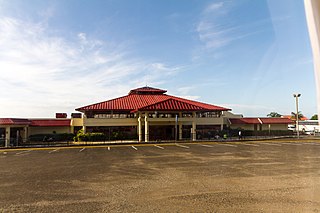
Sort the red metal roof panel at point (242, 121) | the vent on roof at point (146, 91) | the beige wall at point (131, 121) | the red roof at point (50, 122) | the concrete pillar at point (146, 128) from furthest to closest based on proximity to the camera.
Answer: the vent on roof at point (146, 91)
the red metal roof panel at point (242, 121)
the red roof at point (50, 122)
the beige wall at point (131, 121)
the concrete pillar at point (146, 128)

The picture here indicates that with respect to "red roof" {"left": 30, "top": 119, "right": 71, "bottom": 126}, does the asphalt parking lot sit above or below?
below

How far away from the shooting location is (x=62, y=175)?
6.27 metres

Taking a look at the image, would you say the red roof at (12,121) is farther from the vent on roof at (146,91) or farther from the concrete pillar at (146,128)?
the vent on roof at (146,91)

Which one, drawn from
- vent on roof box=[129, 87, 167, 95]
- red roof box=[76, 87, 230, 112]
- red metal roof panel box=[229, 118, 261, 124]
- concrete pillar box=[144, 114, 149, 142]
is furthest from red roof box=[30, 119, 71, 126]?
red metal roof panel box=[229, 118, 261, 124]

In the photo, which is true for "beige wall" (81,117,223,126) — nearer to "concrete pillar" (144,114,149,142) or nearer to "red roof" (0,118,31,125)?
"concrete pillar" (144,114,149,142)

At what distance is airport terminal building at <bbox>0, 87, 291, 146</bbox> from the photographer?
58.4ft

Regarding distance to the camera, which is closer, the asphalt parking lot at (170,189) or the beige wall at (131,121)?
the asphalt parking lot at (170,189)

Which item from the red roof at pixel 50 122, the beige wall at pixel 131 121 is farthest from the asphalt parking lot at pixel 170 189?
the red roof at pixel 50 122

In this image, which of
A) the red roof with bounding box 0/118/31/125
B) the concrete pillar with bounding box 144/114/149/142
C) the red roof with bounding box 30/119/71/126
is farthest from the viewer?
the red roof with bounding box 30/119/71/126

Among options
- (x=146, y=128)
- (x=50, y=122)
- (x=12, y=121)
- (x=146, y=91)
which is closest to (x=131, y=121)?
(x=146, y=128)

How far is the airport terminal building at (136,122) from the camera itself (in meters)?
17.8

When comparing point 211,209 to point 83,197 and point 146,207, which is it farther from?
point 83,197

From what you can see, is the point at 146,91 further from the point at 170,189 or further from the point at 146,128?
the point at 170,189

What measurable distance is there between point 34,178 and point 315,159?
614cm
